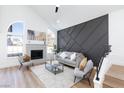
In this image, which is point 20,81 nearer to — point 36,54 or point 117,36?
point 36,54

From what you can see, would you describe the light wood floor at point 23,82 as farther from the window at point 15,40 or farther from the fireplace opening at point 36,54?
the fireplace opening at point 36,54

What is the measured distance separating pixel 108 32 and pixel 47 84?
330 centimetres

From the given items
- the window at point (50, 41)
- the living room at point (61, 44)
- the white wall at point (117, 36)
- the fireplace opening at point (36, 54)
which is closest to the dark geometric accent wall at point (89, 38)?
the living room at point (61, 44)

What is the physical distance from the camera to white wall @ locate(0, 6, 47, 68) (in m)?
4.53

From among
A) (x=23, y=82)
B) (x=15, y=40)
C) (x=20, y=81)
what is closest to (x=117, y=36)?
(x=23, y=82)

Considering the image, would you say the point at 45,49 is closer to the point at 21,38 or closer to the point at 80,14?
the point at 21,38

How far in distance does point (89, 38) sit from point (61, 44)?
112 inches

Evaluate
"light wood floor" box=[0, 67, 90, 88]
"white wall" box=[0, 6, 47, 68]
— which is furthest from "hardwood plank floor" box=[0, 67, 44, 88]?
"white wall" box=[0, 6, 47, 68]

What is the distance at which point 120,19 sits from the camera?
10.4 ft

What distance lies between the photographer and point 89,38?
450 cm

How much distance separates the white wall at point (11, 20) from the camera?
4527 mm

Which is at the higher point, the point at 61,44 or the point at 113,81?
the point at 61,44

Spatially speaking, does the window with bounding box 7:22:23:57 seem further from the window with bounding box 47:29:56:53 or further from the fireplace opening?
the window with bounding box 47:29:56:53
